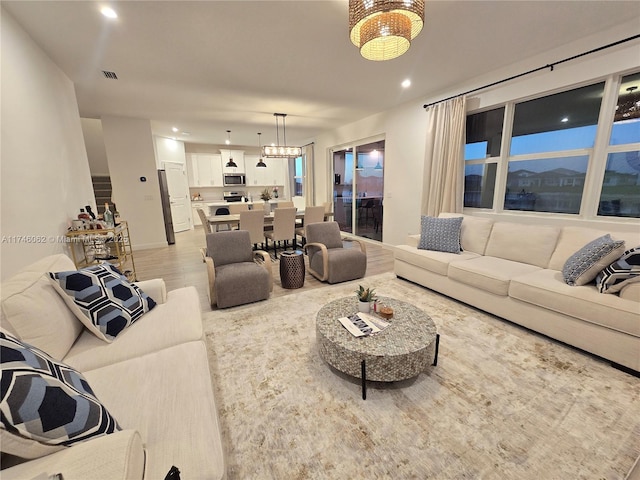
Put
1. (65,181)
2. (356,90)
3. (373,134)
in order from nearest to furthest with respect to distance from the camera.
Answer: (65,181), (356,90), (373,134)

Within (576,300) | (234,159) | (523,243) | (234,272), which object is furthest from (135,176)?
(576,300)

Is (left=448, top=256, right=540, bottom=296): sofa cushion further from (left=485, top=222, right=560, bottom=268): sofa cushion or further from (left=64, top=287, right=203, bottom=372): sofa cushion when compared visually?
(left=64, top=287, right=203, bottom=372): sofa cushion

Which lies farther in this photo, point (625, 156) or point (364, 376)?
point (625, 156)

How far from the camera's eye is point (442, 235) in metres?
3.32

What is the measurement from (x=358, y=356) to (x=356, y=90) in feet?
12.7

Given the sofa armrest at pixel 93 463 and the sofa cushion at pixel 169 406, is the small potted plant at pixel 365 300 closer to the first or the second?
the sofa cushion at pixel 169 406

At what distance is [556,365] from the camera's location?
76.7 inches

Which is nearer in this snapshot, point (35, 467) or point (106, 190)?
point (35, 467)

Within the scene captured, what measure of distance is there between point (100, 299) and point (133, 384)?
2.22 feet

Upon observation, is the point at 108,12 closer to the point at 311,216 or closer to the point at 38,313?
the point at 38,313

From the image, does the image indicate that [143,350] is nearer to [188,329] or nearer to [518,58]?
[188,329]

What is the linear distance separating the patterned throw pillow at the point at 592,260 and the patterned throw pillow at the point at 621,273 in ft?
0.17

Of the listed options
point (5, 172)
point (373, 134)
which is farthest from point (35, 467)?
point (373, 134)

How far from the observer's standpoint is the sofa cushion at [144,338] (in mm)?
1396
